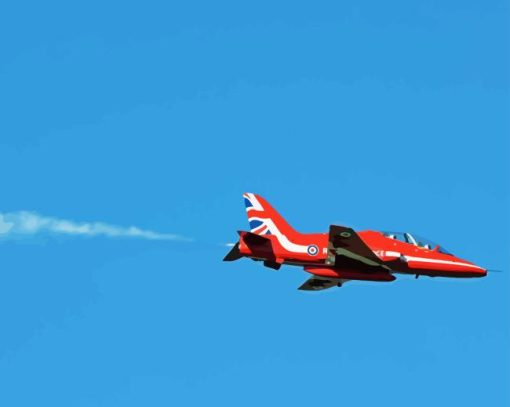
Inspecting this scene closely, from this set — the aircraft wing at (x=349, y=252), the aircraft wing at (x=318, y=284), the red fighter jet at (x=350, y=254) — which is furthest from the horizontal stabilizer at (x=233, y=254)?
the aircraft wing at (x=318, y=284)

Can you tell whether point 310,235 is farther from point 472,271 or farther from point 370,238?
point 472,271

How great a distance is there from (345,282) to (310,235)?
18.9 ft

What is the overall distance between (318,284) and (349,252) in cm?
771

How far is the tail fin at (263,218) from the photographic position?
96.7 meters

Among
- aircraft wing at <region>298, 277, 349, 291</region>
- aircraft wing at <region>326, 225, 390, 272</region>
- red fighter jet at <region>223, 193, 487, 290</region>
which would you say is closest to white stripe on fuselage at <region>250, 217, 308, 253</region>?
red fighter jet at <region>223, 193, 487, 290</region>

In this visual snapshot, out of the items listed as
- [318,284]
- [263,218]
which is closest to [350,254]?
[263,218]

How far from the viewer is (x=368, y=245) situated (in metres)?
95.8

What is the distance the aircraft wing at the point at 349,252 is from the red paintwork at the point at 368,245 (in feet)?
1.48

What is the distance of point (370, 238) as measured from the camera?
95938 mm

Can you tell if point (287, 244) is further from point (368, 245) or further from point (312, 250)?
point (368, 245)

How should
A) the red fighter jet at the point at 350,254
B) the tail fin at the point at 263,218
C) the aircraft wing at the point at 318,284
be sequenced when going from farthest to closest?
the aircraft wing at the point at 318,284 → the tail fin at the point at 263,218 → the red fighter jet at the point at 350,254

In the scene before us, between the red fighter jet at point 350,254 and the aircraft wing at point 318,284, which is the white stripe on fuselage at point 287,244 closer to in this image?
the red fighter jet at point 350,254

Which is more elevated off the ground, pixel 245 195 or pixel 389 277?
pixel 245 195

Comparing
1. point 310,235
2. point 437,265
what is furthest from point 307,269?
point 437,265
